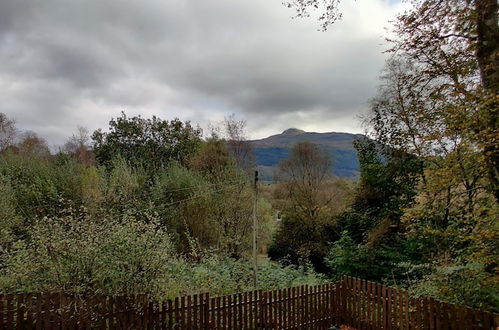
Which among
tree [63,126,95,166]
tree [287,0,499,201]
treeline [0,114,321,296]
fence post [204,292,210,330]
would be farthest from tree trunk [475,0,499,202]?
tree [63,126,95,166]

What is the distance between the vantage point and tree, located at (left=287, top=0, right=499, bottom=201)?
564 centimetres

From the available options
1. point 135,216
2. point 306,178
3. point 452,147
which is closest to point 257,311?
point 135,216

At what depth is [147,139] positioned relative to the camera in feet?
84.5

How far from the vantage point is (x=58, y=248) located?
6.26 metres

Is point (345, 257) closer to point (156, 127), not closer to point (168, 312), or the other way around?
point (168, 312)

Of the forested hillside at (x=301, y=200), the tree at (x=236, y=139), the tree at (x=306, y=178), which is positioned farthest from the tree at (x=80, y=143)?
the tree at (x=306, y=178)

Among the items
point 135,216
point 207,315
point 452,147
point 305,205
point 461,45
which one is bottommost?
point 207,315

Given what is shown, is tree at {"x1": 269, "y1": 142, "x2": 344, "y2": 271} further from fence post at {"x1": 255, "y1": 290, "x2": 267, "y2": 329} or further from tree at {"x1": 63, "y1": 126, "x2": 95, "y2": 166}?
tree at {"x1": 63, "y1": 126, "x2": 95, "y2": 166}

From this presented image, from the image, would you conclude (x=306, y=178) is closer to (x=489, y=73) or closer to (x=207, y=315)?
(x=489, y=73)

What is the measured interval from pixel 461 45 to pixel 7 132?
Result: 30.9 metres

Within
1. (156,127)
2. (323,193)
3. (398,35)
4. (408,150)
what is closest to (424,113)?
(398,35)

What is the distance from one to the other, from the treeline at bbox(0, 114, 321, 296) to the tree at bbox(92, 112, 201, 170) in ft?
0.26

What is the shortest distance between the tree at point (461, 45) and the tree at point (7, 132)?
27815mm

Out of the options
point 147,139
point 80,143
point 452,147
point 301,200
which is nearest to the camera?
point 452,147
